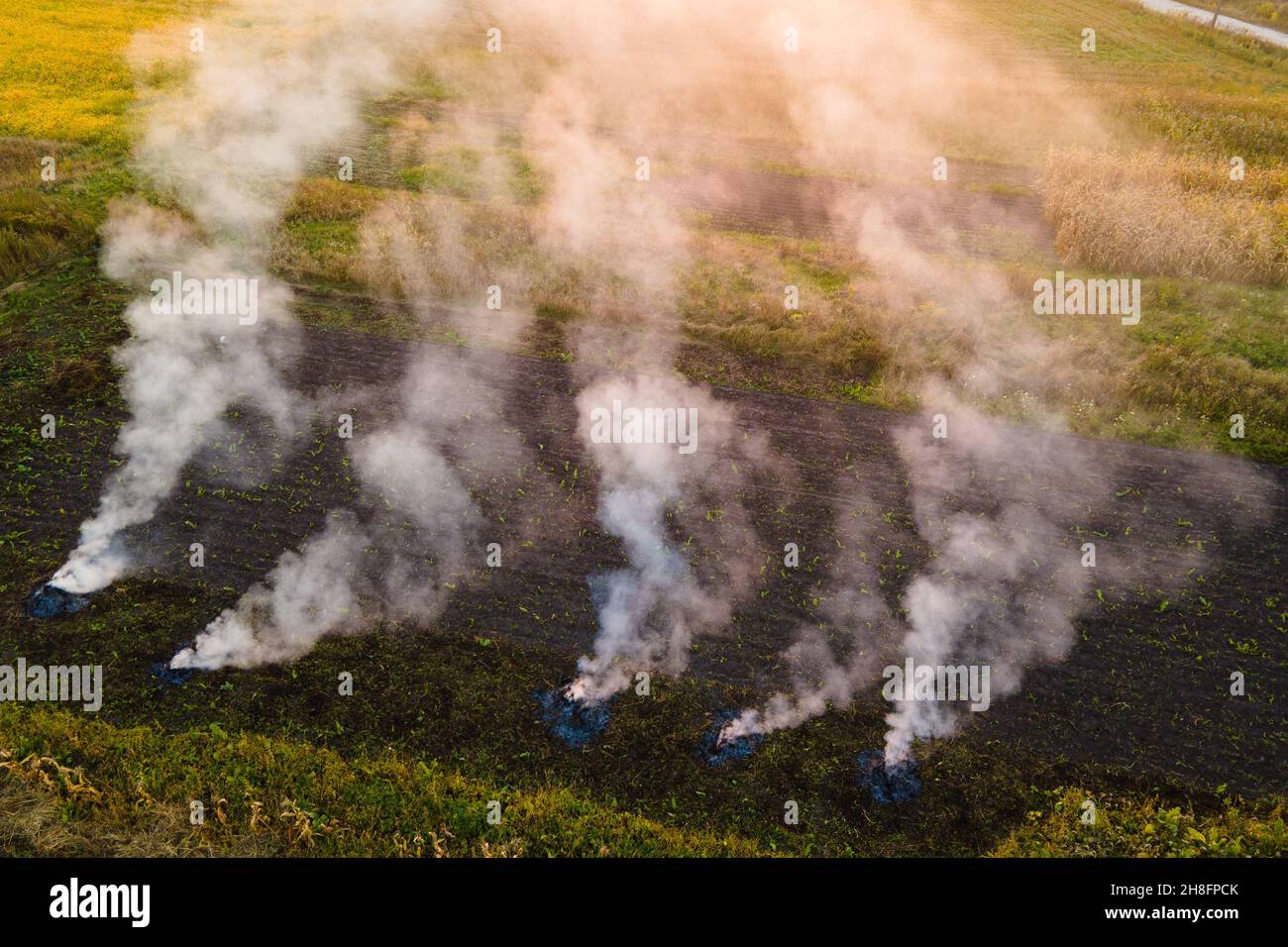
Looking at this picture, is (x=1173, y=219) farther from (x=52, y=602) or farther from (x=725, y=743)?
(x=52, y=602)

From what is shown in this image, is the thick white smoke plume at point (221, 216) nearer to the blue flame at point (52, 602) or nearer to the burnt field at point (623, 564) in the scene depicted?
the blue flame at point (52, 602)

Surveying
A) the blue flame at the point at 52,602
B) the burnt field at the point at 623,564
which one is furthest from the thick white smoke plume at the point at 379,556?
the blue flame at the point at 52,602

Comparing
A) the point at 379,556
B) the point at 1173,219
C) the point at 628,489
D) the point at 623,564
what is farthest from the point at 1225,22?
the point at 379,556

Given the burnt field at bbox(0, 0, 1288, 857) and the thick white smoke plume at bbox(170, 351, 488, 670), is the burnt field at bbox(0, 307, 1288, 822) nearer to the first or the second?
the burnt field at bbox(0, 0, 1288, 857)

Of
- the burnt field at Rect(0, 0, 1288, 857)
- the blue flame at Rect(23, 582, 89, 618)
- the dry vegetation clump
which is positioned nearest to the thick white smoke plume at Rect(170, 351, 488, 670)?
the burnt field at Rect(0, 0, 1288, 857)
